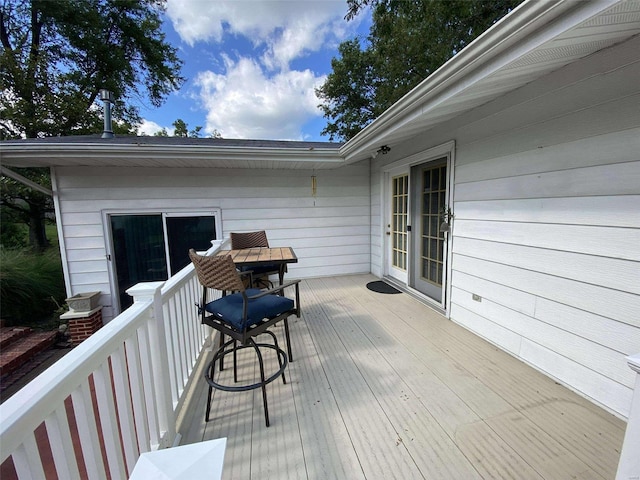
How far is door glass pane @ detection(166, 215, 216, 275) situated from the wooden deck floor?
9.65 ft

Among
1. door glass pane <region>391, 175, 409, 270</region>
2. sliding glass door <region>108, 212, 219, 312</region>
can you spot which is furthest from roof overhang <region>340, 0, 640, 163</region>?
sliding glass door <region>108, 212, 219, 312</region>

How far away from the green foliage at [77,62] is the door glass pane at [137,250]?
4.86 metres

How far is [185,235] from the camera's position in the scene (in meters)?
4.49

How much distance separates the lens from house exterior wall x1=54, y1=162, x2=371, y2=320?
4.06 m

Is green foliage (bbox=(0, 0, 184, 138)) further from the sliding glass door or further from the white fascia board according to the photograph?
the sliding glass door

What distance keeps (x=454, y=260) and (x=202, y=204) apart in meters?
3.88

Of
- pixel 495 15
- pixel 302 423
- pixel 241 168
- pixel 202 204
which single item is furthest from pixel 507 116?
pixel 495 15

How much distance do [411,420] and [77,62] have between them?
37.7ft

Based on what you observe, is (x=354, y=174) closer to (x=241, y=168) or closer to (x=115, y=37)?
(x=241, y=168)

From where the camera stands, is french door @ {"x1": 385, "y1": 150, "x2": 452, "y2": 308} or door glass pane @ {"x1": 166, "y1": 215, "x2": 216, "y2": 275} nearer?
french door @ {"x1": 385, "y1": 150, "x2": 452, "y2": 308}

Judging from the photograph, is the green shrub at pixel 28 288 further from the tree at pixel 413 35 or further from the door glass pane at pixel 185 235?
the tree at pixel 413 35

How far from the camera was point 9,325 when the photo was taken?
428 centimetres

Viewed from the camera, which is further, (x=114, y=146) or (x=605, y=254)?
(x=114, y=146)

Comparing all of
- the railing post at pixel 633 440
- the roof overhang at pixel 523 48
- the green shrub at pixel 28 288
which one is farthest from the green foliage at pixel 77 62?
the railing post at pixel 633 440
